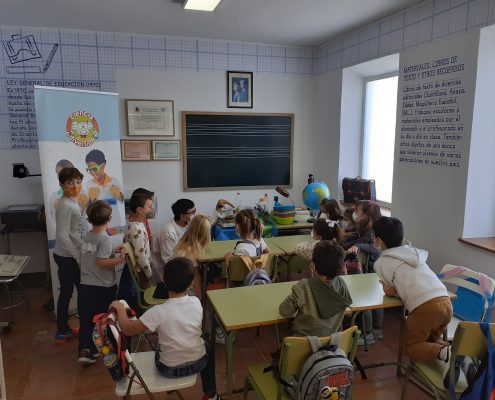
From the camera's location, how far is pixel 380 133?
4.75 m

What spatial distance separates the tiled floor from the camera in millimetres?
2576

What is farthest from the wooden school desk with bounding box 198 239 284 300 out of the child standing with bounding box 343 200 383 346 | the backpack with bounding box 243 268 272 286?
the child standing with bounding box 343 200 383 346

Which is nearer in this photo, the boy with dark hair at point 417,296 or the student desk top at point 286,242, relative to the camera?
the boy with dark hair at point 417,296

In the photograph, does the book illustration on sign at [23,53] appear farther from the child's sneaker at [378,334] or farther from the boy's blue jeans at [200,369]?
the child's sneaker at [378,334]

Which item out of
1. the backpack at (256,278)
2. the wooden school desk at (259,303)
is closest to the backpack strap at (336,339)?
the wooden school desk at (259,303)

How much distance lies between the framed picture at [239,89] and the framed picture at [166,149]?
0.83m

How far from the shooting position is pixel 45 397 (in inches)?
100

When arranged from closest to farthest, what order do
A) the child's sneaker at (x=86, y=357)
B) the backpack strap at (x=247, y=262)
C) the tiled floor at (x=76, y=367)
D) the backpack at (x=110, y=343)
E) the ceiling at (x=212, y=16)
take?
the backpack at (x=110, y=343)
the tiled floor at (x=76, y=367)
the child's sneaker at (x=86, y=357)
the backpack strap at (x=247, y=262)
the ceiling at (x=212, y=16)

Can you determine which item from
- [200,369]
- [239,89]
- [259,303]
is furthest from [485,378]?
[239,89]

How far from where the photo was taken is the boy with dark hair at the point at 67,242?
308cm

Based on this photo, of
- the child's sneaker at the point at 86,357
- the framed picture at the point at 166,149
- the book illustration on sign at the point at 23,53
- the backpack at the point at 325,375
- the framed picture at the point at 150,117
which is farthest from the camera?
the framed picture at the point at 166,149

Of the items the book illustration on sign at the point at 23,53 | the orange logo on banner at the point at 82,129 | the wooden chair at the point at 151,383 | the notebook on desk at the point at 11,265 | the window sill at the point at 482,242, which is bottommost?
the wooden chair at the point at 151,383

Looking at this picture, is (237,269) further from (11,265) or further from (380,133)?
(380,133)

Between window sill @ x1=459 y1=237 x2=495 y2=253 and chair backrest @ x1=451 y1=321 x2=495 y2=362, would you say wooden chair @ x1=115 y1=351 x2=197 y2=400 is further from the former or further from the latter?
window sill @ x1=459 y1=237 x2=495 y2=253
